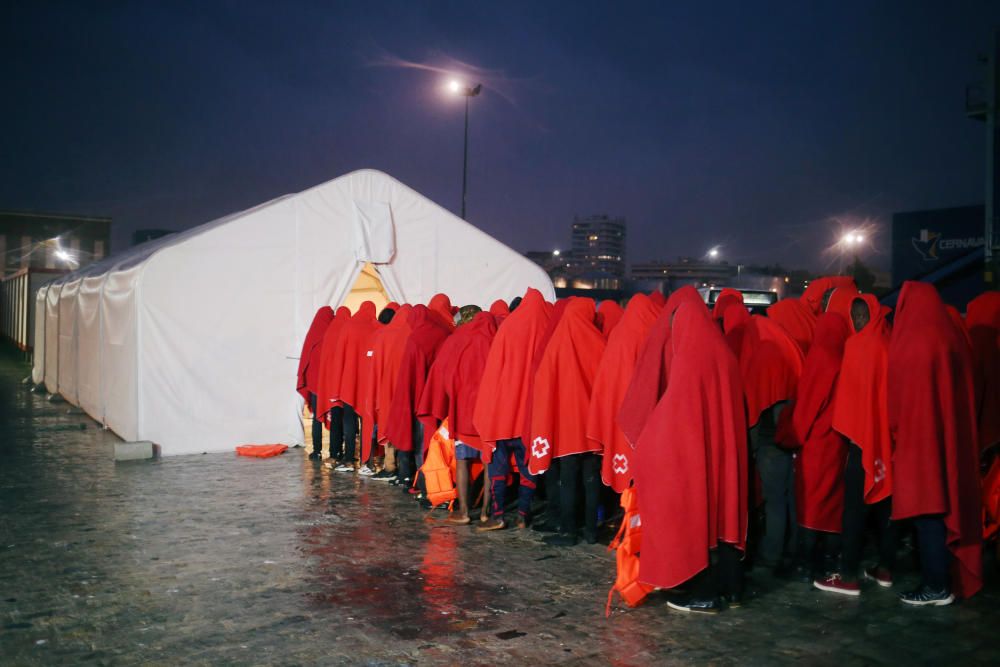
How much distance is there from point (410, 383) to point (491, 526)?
1.80 m

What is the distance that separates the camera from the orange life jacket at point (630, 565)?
198 inches

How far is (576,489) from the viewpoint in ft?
22.1

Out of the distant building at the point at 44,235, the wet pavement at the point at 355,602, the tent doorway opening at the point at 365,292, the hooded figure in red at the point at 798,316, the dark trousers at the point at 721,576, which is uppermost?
the distant building at the point at 44,235

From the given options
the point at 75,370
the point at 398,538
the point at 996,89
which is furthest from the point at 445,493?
the point at 996,89

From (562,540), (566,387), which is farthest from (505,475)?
(566,387)

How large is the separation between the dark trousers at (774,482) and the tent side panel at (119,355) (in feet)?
26.2

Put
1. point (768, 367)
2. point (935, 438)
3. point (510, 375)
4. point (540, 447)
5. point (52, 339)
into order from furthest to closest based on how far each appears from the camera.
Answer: point (52, 339) < point (510, 375) < point (540, 447) < point (768, 367) < point (935, 438)

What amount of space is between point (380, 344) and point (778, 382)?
499cm

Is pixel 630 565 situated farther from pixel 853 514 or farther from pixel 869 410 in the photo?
pixel 869 410

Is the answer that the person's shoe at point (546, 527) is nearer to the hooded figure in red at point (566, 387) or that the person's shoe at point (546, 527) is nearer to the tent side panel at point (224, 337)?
the hooded figure in red at point (566, 387)

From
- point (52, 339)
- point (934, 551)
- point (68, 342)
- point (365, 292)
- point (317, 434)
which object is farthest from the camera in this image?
point (52, 339)

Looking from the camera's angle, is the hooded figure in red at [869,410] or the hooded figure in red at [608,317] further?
the hooded figure in red at [608,317]

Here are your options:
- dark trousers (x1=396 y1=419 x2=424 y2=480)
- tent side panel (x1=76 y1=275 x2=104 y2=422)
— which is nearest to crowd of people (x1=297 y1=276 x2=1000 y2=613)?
dark trousers (x1=396 y1=419 x2=424 y2=480)

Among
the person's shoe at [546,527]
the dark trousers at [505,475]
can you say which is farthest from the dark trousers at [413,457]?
the person's shoe at [546,527]
